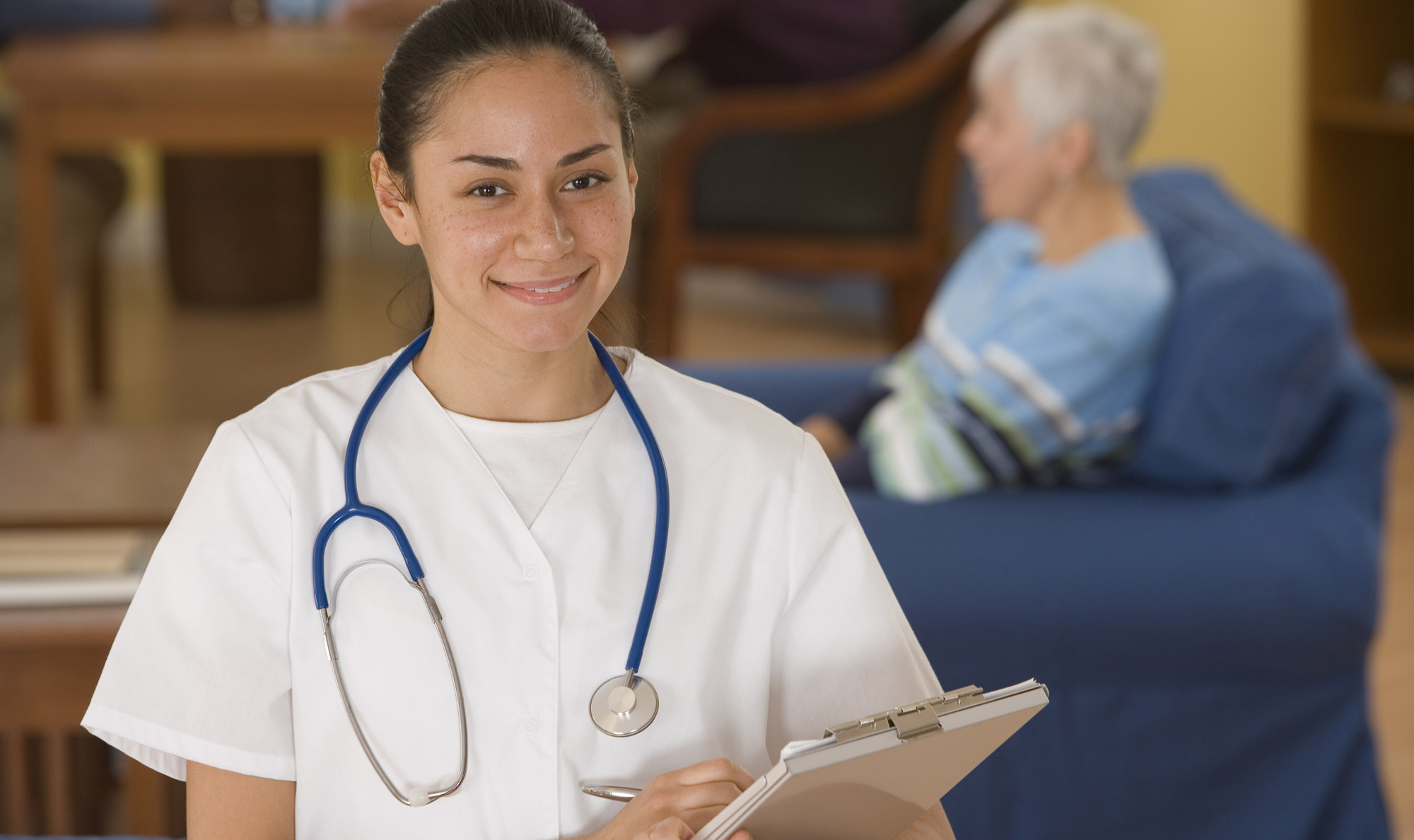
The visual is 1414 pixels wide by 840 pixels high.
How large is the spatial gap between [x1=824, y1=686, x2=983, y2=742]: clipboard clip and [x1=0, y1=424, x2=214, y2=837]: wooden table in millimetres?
849

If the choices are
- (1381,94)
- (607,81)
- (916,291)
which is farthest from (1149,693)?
(1381,94)

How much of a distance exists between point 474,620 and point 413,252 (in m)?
0.29

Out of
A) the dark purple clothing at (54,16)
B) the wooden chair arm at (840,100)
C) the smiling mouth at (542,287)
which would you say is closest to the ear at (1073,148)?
the wooden chair arm at (840,100)

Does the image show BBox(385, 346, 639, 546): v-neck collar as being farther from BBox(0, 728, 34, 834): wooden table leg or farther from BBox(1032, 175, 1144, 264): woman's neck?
BBox(1032, 175, 1144, 264): woman's neck

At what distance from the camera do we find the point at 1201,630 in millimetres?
1703

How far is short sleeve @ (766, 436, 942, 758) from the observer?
104 centimetres

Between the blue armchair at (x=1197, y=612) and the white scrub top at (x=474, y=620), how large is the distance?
2.30 feet

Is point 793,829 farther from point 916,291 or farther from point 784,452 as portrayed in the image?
point 916,291

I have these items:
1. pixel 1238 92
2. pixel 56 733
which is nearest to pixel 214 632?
pixel 56 733

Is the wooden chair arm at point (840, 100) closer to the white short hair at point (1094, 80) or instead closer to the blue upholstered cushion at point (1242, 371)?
the white short hair at point (1094, 80)

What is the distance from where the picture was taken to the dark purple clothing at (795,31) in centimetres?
318

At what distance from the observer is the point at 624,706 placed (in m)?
0.97

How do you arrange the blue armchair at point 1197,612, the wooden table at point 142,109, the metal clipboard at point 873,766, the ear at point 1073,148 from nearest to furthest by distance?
1. the metal clipboard at point 873,766
2. the blue armchair at point 1197,612
3. the ear at point 1073,148
4. the wooden table at point 142,109

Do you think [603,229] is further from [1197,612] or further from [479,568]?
[1197,612]
